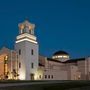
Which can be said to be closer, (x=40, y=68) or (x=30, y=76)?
(x=30, y=76)

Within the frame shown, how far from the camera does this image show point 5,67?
205 feet

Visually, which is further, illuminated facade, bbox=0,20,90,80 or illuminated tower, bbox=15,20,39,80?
illuminated tower, bbox=15,20,39,80

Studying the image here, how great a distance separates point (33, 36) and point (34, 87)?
157ft

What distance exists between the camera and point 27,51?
62031mm

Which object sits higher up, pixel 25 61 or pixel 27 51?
pixel 27 51

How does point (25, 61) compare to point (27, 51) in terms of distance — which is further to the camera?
point (27, 51)

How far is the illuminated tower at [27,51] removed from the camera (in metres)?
61.1

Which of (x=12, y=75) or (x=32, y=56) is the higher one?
(x=32, y=56)

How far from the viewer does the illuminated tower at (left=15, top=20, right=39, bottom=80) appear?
61.1 m

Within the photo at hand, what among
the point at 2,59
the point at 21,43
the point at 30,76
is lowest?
the point at 30,76

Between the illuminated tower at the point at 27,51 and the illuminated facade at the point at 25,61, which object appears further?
the illuminated tower at the point at 27,51

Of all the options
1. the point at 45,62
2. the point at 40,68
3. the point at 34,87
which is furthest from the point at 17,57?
the point at 34,87

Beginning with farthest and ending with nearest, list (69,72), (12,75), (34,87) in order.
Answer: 1. (69,72)
2. (12,75)
3. (34,87)

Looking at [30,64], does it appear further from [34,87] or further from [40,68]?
[34,87]
